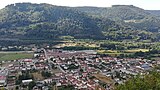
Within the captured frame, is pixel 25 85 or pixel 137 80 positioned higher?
pixel 137 80

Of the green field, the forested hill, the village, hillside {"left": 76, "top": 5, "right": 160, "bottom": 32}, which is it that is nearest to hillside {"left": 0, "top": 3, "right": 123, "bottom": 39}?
the forested hill

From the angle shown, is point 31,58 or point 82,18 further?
point 82,18

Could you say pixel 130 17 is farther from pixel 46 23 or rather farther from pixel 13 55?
pixel 13 55

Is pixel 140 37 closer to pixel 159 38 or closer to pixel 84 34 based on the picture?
pixel 159 38

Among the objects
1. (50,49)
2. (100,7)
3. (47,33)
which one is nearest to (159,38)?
(47,33)

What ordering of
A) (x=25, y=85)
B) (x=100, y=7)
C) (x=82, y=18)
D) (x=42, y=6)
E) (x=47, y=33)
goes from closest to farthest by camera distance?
(x=25, y=85) → (x=47, y=33) → (x=82, y=18) → (x=42, y=6) → (x=100, y=7)

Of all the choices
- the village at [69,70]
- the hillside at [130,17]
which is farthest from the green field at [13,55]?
the hillside at [130,17]
